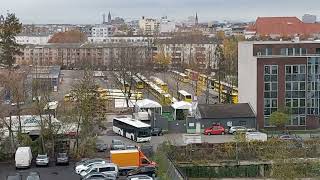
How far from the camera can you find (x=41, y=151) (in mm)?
17172

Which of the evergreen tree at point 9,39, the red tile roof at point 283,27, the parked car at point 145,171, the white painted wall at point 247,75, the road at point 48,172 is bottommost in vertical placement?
the road at point 48,172

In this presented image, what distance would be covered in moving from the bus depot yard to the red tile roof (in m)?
39.0

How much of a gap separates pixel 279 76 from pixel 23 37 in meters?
60.4

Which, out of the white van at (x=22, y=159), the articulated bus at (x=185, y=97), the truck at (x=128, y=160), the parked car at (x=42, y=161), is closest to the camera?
the truck at (x=128, y=160)

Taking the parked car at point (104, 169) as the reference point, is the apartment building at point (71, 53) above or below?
above

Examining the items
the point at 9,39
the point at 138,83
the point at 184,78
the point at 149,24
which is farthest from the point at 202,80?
the point at 149,24

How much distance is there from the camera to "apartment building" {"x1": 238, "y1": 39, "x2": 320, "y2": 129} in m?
21.6

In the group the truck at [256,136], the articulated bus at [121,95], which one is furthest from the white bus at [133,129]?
the articulated bus at [121,95]

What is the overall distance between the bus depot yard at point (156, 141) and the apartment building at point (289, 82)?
0.82 metres

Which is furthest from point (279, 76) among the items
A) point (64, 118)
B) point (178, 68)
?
point (178, 68)

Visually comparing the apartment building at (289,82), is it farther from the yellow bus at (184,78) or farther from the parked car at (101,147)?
the yellow bus at (184,78)

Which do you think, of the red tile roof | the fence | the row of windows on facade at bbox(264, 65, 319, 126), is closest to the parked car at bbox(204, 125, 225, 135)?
the row of windows on facade at bbox(264, 65, 319, 126)

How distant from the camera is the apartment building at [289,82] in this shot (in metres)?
21.6

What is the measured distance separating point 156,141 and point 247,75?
5125 millimetres
